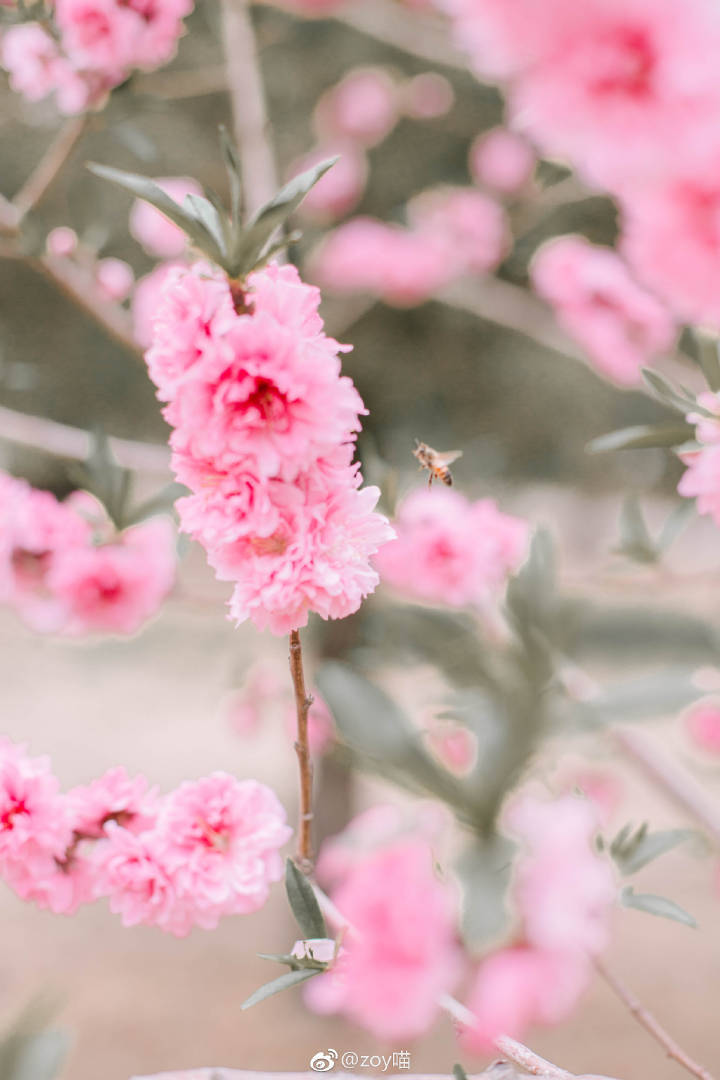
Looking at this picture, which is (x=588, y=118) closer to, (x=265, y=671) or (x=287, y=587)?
(x=287, y=587)

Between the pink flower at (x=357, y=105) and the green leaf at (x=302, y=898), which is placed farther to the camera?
the pink flower at (x=357, y=105)

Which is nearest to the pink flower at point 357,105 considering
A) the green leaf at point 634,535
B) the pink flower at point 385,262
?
the pink flower at point 385,262

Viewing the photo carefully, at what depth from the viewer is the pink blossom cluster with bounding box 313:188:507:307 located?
305cm

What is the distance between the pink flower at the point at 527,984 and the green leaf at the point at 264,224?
426 mm

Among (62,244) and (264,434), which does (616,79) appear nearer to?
(264,434)

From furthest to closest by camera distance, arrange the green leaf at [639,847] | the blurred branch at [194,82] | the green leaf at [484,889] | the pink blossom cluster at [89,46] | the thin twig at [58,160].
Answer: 1. the blurred branch at [194,82]
2. the thin twig at [58,160]
3. the pink blossom cluster at [89,46]
4. the green leaf at [639,847]
5. the green leaf at [484,889]

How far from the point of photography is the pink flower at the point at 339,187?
10.5 ft

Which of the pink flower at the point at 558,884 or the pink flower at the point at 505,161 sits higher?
the pink flower at the point at 505,161

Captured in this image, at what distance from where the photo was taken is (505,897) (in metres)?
0.49

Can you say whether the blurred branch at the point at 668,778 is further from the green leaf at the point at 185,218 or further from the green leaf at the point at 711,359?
the green leaf at the point at 185,218

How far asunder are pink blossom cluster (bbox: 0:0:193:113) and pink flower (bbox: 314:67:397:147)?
182 centimetres

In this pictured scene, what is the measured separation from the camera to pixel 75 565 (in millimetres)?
1493

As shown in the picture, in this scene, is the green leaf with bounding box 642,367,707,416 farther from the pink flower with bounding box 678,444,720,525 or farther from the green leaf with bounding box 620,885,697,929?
the green leaf with bounding box 620,885,697,929

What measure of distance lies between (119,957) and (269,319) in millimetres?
3908
